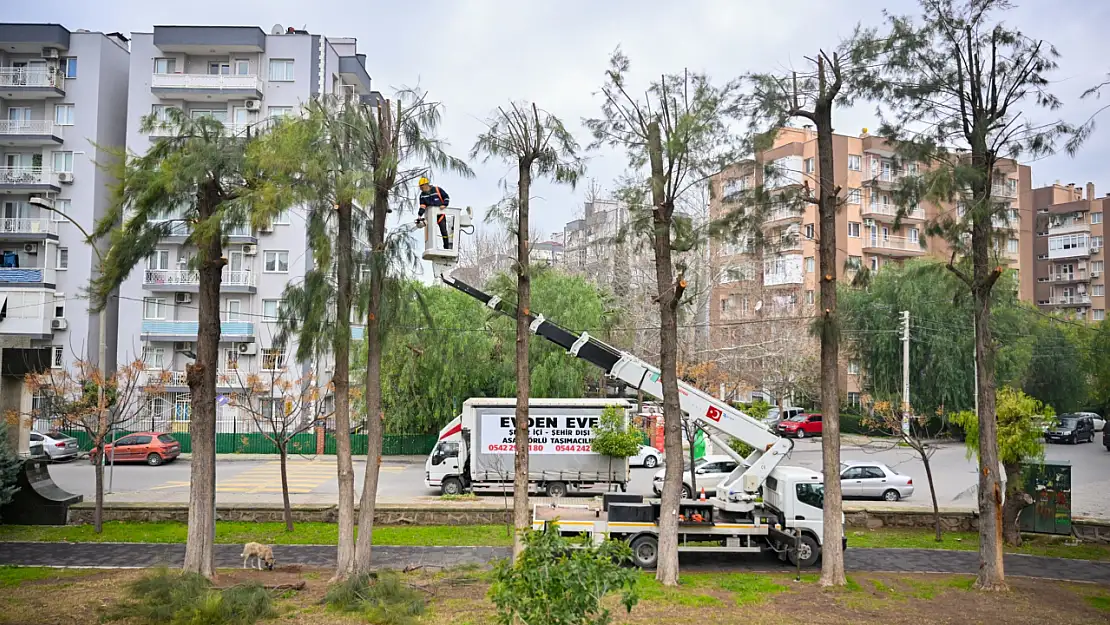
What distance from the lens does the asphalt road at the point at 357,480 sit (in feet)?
81.6

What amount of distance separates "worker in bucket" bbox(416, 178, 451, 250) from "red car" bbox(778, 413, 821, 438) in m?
35.4

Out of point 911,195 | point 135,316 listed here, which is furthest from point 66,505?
point 135,316

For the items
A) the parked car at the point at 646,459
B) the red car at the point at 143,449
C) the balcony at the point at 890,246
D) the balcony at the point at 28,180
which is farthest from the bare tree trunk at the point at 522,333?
the balcony at the point at 890,246

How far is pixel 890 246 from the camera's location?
5109 cm

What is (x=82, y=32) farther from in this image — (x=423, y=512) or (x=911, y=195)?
(x=911, y=195)

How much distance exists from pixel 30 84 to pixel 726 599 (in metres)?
41.9

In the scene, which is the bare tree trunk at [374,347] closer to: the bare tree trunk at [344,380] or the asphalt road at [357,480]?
the bare tree trunk at [344,380]

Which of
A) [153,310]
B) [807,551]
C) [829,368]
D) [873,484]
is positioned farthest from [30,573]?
[153,310]

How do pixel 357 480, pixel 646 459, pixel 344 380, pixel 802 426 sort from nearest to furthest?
pixel 344 380 < pixel 357 480 < pixel 646 459 < pixel 802 426

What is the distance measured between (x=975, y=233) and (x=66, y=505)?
2092 centimetres

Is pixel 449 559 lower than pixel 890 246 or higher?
lower

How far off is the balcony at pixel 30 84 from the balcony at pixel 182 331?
12115 mm

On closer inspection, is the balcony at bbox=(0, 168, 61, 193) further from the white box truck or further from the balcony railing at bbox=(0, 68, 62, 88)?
the white box truck

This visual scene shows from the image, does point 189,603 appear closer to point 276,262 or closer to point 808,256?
point 276,262
